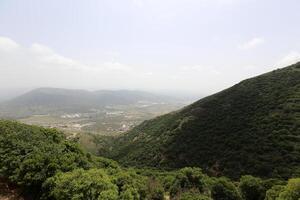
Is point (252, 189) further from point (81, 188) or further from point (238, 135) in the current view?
point (238, 135)

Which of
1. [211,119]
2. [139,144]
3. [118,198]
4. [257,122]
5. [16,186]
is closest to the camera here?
[118,198]

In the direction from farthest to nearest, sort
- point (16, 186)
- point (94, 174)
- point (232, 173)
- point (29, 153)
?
point (232, 173), point (29, 153), point (16, 186), point (94, 174)

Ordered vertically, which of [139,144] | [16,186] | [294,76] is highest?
[294,76]

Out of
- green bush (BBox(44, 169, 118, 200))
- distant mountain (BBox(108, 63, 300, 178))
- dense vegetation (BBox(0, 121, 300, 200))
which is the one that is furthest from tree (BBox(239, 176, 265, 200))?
green bush (BBox(44, 169, 118, 200))

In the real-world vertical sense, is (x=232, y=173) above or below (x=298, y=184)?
below

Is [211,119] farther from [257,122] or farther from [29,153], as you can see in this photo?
[29,153]

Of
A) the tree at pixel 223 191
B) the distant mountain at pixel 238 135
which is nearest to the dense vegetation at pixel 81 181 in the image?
the tree at pixel 223 191

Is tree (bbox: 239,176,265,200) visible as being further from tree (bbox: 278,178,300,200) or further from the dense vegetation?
tree (bbox: 278,178,300,200)

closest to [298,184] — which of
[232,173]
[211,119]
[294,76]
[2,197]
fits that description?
[232,173]
